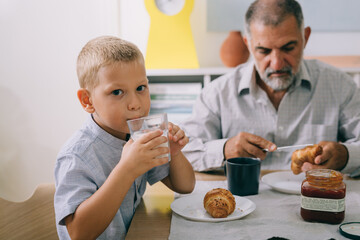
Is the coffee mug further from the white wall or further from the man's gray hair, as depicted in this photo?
the white wall

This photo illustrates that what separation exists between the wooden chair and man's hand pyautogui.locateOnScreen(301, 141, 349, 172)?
0.88 m

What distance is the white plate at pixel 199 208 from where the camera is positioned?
956 mm

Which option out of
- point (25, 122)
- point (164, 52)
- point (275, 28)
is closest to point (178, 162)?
point (275, 28)

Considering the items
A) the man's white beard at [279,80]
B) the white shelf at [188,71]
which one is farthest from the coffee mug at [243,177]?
the white shelf at [188,71]

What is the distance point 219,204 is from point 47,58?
2.23m

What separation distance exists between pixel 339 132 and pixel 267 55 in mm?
507

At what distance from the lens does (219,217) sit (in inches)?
37.8

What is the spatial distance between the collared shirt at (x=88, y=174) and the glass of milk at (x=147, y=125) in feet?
0.56

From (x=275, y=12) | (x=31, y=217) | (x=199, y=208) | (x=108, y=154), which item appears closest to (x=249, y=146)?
(x=199, y=208)

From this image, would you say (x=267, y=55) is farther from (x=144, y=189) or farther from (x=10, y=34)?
(x=10, y=34)

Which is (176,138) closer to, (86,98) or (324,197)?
(86,98)

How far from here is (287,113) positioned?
1.75m

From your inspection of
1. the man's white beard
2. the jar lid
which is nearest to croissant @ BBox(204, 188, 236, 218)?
the jar lid

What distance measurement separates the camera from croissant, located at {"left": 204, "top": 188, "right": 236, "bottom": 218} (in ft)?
3.14
